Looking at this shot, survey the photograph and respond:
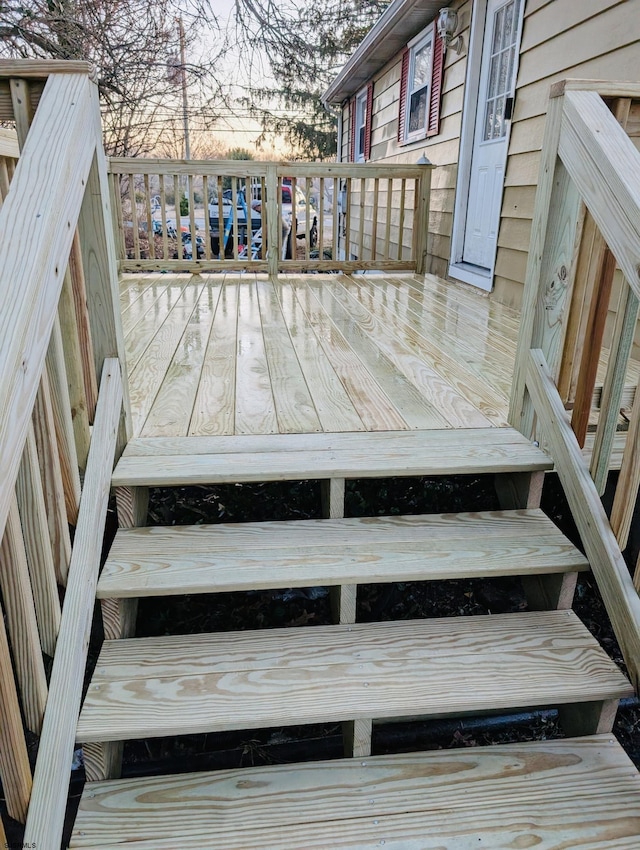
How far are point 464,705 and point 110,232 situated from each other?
1.50m

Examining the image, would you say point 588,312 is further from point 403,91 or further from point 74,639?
point 403,91

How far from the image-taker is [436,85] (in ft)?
18.3

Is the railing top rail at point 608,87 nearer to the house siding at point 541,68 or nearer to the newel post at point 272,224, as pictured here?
the house siding at point 541,68

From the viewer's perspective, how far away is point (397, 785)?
1.31 m

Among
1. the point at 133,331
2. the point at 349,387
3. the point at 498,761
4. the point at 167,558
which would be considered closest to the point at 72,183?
the point at 167,558

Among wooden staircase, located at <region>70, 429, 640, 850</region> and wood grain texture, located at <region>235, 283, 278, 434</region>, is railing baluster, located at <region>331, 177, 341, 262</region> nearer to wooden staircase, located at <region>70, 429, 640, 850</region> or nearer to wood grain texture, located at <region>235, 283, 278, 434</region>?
wood grain texture, located at <region>235, 283, 278, 434</region>

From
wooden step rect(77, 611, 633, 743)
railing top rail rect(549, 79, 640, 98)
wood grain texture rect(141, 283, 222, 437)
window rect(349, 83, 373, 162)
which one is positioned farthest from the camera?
window rect(349, 83, 373, 162)

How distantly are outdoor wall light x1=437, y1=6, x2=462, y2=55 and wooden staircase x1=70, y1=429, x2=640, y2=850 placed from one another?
457 cm

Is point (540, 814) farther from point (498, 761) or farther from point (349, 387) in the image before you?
point (349, 387)

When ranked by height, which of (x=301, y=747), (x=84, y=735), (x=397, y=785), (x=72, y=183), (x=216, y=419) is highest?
(x=72, y=183)

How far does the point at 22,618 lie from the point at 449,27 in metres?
→ 5.65

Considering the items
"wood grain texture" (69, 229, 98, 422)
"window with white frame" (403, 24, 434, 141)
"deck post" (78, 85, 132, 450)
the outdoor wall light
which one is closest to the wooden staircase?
"wood grain texture" (69, 229, 98, 422)

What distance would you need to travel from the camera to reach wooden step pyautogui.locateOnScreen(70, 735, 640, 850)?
1.19 meters

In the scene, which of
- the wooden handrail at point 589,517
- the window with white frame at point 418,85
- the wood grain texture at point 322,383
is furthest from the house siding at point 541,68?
the window with white frame at point 418,85
